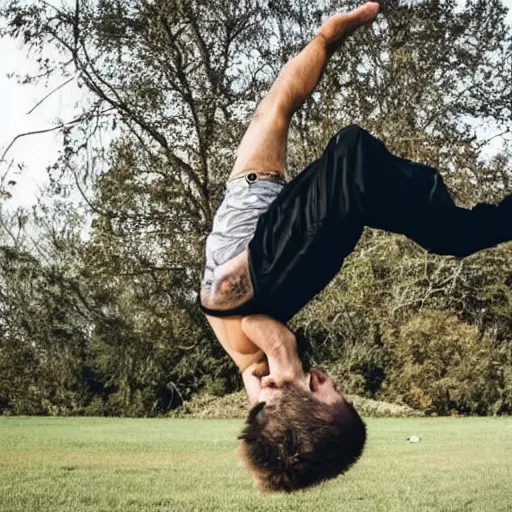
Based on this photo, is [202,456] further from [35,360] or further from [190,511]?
[35,360]

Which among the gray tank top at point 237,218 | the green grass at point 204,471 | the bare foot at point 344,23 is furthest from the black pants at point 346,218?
the green grass at point 204,471

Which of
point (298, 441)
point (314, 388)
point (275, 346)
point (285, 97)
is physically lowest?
point (298, 441)

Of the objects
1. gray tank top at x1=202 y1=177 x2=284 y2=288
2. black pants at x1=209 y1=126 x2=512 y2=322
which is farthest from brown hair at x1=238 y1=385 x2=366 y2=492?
gray tank top at x1=202 y1=177 x2=284 y2=288

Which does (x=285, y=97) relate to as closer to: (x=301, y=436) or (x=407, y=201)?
(x=407, y=201)

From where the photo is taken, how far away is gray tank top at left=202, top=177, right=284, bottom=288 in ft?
8.38

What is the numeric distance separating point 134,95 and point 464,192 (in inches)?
149

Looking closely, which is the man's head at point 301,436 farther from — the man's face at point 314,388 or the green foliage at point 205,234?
the green foliage at point 205,234

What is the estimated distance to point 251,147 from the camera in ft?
8.71

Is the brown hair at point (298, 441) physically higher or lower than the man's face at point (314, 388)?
lower

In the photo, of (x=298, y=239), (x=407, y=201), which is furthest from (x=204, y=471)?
(x=407, y=201)

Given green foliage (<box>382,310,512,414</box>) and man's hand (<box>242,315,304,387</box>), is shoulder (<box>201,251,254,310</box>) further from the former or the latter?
green foliage (<box>382,310,512,414</box>)

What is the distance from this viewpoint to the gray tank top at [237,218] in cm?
255

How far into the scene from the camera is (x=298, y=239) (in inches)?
92.5

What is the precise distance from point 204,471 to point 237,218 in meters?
6.46
